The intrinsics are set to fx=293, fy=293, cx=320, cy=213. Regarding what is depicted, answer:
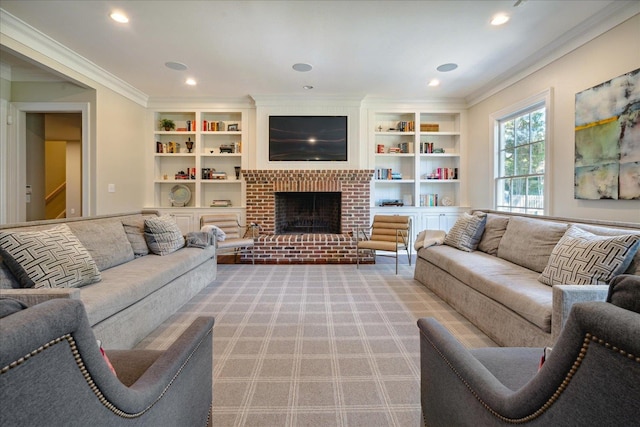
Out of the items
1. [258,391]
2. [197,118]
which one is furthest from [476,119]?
[258,391]

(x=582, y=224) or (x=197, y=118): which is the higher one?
(x=197, y=118)

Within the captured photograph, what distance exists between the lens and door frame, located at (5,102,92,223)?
3.91 m

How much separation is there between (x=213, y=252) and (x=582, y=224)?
363cm

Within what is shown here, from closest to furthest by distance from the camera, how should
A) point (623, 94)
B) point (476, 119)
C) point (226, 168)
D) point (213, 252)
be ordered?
point (623, 94)
point (213, 252)
point (476, 119)
point (226, 168)

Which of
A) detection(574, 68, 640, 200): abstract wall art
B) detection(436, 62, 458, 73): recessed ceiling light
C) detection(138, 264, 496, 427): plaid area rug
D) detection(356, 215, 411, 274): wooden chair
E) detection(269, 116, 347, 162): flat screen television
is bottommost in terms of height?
detection(138, 264, 496, 427): plaid area rug

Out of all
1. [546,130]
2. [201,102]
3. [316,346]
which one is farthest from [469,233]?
[201,102]

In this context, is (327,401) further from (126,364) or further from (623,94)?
(623,94)

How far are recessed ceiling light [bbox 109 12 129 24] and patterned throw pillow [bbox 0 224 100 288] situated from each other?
210 cm

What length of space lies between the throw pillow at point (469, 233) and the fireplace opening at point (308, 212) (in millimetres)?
2369

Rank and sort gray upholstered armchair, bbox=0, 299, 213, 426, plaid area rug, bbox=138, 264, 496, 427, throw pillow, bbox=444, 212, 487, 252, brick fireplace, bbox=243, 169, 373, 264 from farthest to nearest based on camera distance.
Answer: brick fireplace, bbox=243, 169, 373, 264
throw pillow, bbox=444, 212, 487, 252
plaid area rug, bbox=138, 264, 496, 427
gray upholstered armchair, bbox=0, 299, 213, 426

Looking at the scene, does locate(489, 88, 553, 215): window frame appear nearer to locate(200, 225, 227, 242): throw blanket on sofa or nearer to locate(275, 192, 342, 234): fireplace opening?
locate(275, 192, 342, 234): fireplace opening

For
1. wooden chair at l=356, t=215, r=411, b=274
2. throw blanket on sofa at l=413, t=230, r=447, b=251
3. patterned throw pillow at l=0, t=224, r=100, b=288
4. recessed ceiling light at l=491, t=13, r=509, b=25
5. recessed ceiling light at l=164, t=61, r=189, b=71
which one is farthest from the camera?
wooden chair at l=356, t=215, r=411, b=274

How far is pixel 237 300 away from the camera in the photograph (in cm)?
298

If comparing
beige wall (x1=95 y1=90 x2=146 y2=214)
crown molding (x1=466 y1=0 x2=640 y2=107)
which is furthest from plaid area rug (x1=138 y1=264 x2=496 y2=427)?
crown molding (x1=466 y1=0 x2=640 y2=107)
